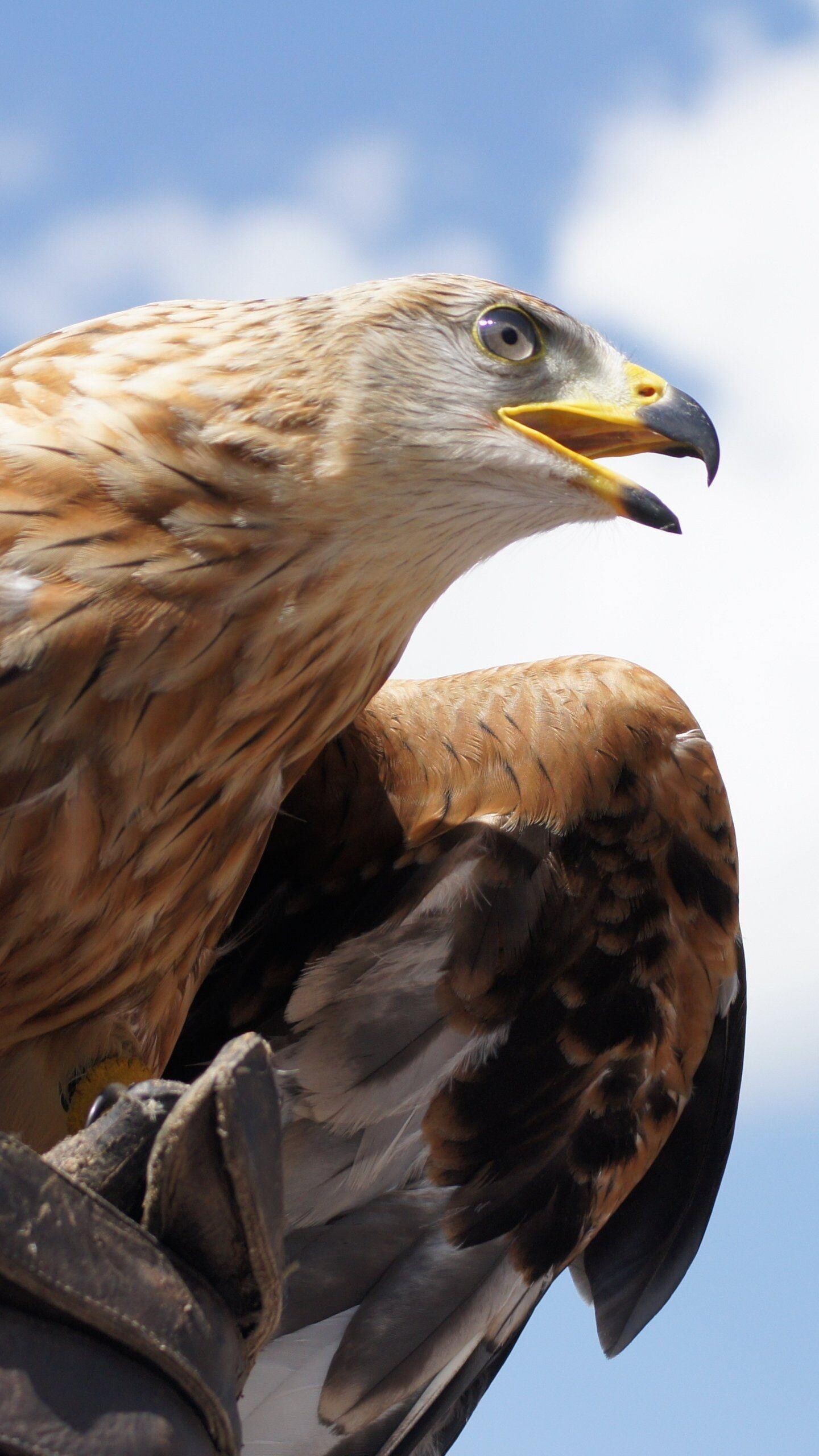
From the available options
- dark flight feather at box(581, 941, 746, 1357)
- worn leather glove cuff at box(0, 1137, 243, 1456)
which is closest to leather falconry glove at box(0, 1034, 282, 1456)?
worn leather glove cuff at box(0, 1137, 243, 1456)

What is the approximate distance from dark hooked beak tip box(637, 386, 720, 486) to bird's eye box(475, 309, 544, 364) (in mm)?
250

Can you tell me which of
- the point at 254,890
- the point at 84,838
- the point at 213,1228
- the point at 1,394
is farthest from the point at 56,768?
the point at 254,890

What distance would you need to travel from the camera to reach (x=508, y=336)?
2.88m

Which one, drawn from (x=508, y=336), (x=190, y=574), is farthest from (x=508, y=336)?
(x=190, y=574)

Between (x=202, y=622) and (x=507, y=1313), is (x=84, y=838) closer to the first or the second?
(x=202, y=622)

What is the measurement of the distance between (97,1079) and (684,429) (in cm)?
169

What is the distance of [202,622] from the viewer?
2.51 meters

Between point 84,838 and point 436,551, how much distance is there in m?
0.83

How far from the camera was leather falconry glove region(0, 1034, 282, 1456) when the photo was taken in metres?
1.61

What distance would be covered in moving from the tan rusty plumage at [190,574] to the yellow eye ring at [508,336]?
0.03 m

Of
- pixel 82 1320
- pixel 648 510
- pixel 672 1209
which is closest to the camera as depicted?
pixel 82 1320

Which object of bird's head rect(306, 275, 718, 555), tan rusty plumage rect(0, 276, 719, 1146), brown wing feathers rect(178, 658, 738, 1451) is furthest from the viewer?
brown wing feathers rect(178, 658, 738, 1451)

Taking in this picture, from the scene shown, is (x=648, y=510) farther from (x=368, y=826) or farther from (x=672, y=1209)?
(x=672, y=1209)

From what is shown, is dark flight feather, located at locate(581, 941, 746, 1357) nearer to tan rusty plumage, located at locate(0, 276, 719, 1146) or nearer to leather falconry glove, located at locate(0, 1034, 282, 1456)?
tan rusty plumage, located at locate(0, 276, 719, 1146)
